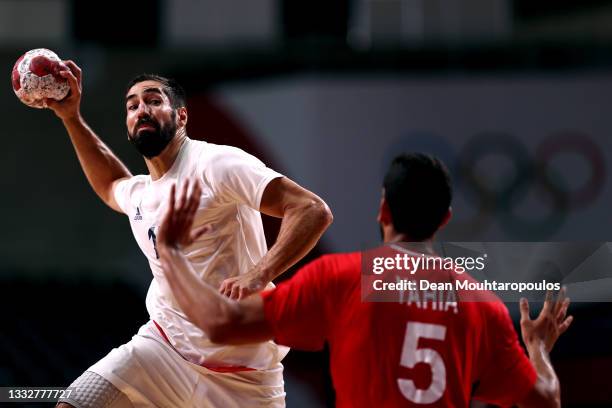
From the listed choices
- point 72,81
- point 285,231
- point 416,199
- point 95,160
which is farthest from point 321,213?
point 72,81

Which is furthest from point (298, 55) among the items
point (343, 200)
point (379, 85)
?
point (343, 200)

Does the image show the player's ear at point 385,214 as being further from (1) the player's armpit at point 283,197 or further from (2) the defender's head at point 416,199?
(1) the player's armpit at point 283,197

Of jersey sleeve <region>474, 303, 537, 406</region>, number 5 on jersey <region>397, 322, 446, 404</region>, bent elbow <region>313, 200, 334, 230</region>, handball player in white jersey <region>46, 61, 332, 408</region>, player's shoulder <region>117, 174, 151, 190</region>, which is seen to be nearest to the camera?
number 5 on jersey <region>397, 322, 446, 404</region>

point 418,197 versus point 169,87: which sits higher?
point 169,87

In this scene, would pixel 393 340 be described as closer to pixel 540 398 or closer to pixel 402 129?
pixel 540 398

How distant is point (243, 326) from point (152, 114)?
6.33ft

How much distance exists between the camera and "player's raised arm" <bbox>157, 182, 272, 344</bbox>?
11.8ft

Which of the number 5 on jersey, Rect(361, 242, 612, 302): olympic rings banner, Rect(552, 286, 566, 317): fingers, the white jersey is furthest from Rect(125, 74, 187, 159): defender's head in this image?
Rect(552, 286, 566, 317): fingers

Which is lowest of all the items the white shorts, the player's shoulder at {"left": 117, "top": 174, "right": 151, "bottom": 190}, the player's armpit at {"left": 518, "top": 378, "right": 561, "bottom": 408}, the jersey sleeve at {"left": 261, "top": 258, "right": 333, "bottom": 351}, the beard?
the white shorts

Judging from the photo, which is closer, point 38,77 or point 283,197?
point 283,197

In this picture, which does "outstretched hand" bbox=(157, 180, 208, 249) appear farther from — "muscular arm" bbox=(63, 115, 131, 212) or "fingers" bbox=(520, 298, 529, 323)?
"muscular arm" bbox=(63, 115, 131, 212)

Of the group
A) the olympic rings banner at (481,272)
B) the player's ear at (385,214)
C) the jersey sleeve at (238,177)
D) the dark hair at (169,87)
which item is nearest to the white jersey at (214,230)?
the jersey sleeve at (238,177)

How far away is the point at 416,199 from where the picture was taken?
362 centimetres

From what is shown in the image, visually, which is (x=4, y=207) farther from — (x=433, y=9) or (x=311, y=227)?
(x=311, y=227)
